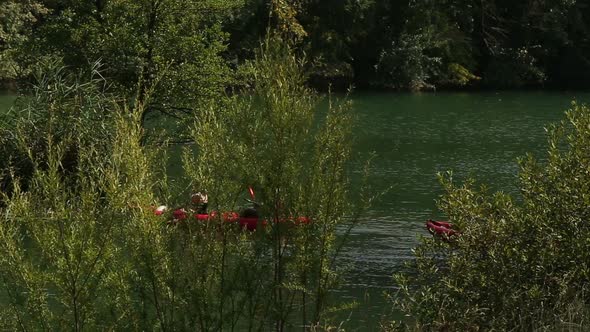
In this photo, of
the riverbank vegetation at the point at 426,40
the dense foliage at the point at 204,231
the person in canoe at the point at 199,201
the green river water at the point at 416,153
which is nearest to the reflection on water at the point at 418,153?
the green river water at the point at 416,153

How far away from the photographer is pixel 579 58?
5209 cm

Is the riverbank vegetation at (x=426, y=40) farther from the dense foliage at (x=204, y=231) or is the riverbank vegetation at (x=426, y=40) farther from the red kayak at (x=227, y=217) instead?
the dense foliage at (x=204, y=231)

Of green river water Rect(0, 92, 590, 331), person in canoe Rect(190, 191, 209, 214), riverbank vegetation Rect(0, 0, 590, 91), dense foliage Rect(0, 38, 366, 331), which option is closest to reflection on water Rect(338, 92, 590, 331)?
green river water Rect(0, 92, 590, 331)

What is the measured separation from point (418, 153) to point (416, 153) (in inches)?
2.4

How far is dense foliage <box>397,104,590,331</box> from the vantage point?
8969mm

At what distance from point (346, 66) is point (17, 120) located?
3220 centimetres

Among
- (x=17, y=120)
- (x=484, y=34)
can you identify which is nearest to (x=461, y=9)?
(x=484, y=34)

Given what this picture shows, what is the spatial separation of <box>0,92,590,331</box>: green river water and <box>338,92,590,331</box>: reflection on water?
0.02 meters

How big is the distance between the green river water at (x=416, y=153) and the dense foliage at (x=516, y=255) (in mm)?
1174

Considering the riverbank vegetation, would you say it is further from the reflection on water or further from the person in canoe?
the person in canoe

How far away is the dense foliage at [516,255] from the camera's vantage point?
8969mm

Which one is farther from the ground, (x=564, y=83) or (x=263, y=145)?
(x=263, y=145)

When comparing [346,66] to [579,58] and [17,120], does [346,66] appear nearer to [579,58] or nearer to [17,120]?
[579,58]

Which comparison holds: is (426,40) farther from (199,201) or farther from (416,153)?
(199,201)
